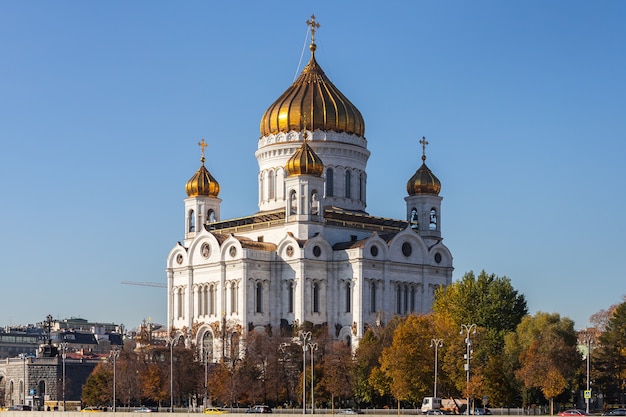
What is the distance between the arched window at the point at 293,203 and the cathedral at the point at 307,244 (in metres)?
Answer: 0.10

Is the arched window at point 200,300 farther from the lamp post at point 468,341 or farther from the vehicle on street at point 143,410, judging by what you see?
the lamp post at point 468,341

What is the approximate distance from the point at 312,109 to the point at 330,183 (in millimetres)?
6275

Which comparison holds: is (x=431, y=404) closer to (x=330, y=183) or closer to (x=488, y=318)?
(x=488, y=318)

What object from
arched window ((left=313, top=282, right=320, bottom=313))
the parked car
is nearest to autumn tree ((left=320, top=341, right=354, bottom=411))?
the parked car

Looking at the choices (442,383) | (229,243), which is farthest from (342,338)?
(442,383)

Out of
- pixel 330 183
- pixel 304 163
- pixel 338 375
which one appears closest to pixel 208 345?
pixel 304 163

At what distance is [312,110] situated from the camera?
111500 mm

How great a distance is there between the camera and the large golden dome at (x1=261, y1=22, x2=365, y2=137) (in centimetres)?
11150

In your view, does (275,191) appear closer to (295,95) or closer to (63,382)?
(295,95)

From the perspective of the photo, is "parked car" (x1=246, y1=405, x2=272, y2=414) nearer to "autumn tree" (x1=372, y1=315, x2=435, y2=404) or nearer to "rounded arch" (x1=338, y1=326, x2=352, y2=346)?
"autumn tree" (x1=372, y1=315, x2=435, y2=404)

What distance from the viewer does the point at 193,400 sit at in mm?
101938

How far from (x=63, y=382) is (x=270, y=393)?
24972mm

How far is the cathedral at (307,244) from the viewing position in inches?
4129

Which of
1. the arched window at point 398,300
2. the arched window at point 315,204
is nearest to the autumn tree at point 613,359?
the arched window at point 398,300
